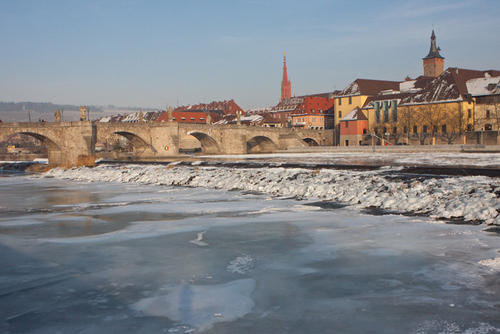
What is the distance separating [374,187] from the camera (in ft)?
53.5

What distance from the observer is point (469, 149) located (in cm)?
4834

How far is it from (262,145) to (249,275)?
81.4 m

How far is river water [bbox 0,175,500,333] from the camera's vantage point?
5.21m

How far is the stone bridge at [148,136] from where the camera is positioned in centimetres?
5603

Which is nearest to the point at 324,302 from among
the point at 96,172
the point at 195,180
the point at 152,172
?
the point at 195,180

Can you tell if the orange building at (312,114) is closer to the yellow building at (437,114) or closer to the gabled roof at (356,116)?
the gabled roof at (356,116)

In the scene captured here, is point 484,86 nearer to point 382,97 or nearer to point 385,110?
point 385,110

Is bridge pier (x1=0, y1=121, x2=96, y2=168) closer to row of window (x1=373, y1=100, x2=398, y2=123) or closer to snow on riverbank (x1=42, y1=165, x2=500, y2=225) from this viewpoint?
snow on riverbank (x1=42, y1=165, x2=500, y2=225)

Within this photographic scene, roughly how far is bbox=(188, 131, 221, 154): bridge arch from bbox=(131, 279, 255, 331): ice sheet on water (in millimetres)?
66065

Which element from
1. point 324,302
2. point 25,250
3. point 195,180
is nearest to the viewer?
point 324,302

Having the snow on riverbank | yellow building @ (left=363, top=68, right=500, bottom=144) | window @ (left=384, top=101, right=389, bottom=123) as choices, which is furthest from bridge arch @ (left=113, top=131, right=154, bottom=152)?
window @ (left=384, top=101, right=389, bottom=123)

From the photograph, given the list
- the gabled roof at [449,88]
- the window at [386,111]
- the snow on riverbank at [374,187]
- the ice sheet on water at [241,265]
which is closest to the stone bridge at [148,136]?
the window at [386,111]

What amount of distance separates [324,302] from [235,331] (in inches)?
53.4

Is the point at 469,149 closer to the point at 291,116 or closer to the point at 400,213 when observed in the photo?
the point at 400,213
